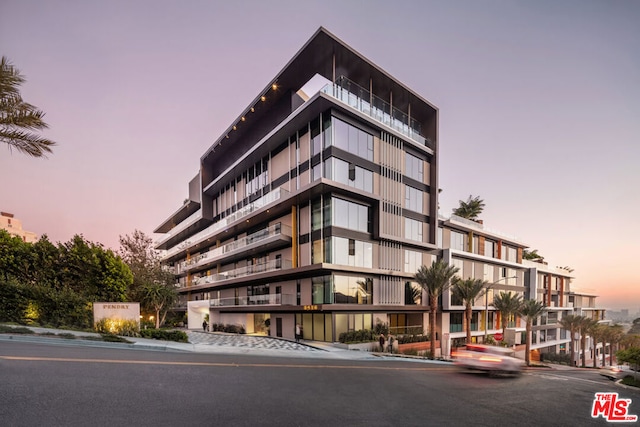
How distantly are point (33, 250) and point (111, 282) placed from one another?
5.52 meters

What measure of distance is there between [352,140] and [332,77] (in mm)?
6368

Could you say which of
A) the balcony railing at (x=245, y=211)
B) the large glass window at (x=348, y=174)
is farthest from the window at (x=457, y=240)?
the balcony railing at (x=245, y=211)

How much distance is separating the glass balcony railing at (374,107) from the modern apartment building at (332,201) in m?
0.13

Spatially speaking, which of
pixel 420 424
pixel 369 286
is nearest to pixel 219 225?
pixel 369 286

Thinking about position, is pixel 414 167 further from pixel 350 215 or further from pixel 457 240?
pixel 457 240

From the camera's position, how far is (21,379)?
26.6 ft

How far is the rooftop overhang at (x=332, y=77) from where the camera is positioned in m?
29.7

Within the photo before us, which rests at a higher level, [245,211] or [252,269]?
[245,211]

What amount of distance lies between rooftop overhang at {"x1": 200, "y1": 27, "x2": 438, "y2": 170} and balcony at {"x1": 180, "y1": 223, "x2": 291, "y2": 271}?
46.8ft

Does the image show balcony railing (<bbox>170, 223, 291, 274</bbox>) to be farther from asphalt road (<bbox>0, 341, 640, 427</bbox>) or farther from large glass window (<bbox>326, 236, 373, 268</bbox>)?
asphalt road (<bbox>0, 341, 640, 427</bbox>)

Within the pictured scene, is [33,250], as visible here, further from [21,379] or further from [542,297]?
[542,297]

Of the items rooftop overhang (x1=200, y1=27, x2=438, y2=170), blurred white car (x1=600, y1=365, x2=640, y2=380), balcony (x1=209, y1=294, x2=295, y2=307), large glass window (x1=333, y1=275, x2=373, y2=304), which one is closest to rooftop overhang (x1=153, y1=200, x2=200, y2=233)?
balcony (x1=209, y1=294, x2=295, y2=307)

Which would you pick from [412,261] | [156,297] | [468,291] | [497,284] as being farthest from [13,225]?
[497,284]

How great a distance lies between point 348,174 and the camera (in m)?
31.1
